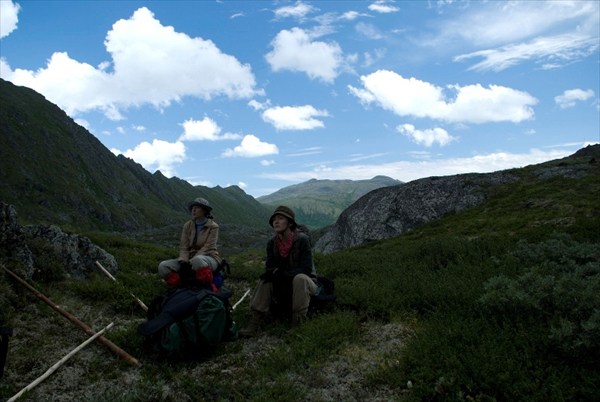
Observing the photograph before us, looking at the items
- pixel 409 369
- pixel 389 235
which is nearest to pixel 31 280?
pixel 409 369

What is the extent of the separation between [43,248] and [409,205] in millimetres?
27685

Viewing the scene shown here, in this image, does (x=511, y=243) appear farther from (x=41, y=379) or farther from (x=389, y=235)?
(x=389, y=235)

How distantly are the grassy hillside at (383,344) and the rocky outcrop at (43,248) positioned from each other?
0.60 metres

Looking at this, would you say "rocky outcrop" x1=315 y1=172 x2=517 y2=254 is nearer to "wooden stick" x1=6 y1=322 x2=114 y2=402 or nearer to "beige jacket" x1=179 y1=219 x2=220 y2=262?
"beige jacket" x1=179 y1=219 x2=220 y2=262

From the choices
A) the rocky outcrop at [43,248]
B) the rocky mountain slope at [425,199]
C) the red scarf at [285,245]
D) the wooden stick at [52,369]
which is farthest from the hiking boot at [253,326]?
the rocky mountain slope at [425,199]

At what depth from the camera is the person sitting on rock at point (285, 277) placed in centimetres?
917

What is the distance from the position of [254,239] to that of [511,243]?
4061 inches

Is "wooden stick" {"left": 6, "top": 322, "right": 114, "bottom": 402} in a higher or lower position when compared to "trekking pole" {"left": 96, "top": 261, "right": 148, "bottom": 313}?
lower

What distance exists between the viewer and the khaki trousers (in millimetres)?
9156

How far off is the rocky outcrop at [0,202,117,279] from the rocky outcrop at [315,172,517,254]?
24053mm

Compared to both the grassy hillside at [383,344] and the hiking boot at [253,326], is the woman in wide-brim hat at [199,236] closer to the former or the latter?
the grassy hillside at [383,344]

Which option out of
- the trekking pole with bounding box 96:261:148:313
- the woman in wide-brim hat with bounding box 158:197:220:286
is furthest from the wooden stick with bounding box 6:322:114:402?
the woman in wide-brim hat with bounding box 158:197:220:286

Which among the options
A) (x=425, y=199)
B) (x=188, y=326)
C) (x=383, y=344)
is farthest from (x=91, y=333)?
(x=425, y=199)

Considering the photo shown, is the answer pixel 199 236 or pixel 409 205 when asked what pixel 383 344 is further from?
pixel 409 205
